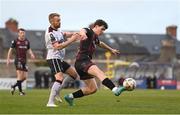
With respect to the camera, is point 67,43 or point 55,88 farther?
point 55,88

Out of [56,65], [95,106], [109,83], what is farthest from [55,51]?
[109,83]

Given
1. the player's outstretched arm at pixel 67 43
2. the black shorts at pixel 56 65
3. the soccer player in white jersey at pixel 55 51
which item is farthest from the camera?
the black shorts at pixel 56 65

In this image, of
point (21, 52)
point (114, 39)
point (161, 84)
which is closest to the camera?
point (21, 52)

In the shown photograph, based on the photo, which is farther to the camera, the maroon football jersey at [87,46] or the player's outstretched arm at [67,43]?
the maroon football jersey at [87,46]

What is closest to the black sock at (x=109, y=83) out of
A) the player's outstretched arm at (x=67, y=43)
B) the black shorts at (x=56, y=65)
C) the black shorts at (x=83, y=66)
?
the black shorts at (x=83, y=66)

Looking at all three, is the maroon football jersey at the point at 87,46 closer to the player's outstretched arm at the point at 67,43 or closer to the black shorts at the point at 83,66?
the black shorts at the point at 83,66

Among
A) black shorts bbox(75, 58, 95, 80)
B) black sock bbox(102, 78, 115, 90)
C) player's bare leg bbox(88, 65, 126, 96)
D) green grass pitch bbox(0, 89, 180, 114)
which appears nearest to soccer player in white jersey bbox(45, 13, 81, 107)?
green grass pitch bbox(0, 89, 180, 114)

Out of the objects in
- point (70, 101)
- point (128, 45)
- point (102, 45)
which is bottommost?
point (128, 45)

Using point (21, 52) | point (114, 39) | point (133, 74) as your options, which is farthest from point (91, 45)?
point (114, 39)

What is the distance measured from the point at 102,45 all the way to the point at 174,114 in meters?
3.97

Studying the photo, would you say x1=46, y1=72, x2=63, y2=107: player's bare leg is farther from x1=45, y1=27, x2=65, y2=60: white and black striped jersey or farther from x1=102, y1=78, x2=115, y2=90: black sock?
x1=102, y1=78, x2=115, y2=90: black sock

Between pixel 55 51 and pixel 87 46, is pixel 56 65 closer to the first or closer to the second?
pixel 55 51

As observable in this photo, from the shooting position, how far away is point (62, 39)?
1555cm

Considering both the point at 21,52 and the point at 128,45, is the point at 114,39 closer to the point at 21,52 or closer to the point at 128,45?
the point at 128,45
